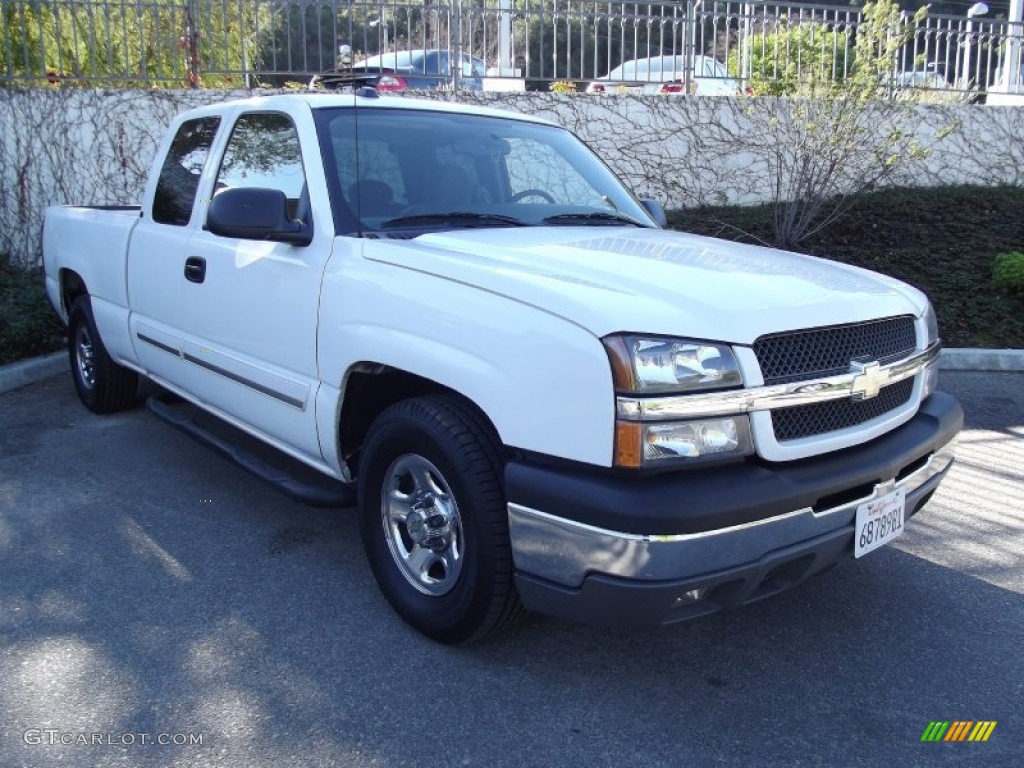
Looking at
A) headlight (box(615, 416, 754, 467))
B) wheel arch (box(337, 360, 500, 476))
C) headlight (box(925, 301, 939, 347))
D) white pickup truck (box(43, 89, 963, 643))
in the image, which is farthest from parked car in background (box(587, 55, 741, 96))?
headlight (box(615, 416, 754, 467))

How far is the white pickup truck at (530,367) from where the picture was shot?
8.46ft

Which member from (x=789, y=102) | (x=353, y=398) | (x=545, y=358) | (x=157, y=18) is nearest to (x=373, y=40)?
(x=157, y=18)

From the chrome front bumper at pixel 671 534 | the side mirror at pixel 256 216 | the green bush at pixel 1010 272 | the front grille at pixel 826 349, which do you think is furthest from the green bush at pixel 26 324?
the green bush at pixel 1010 272

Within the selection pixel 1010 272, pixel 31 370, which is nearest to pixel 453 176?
pixel 31 370

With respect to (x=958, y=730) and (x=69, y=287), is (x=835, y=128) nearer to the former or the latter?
(x=69, y=287)

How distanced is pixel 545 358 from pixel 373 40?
8594mm

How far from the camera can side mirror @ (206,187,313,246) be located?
11.5 ft

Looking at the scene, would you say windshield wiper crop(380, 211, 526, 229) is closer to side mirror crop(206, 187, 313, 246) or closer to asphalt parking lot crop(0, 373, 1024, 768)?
side mirror crop(206, 187, 313, 246)

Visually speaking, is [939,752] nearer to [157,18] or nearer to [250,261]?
[250,261]

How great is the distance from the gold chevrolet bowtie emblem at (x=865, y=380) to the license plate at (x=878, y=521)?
1.12ft

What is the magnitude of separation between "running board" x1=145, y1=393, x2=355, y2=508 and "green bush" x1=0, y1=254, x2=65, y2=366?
8.76 feet

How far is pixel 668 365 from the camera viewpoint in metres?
2.58

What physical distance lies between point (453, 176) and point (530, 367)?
Result: 5.14 feet

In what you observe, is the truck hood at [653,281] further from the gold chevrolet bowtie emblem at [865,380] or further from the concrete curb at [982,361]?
the concrete curb at [982,361]
